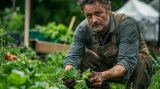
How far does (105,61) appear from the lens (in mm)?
6055

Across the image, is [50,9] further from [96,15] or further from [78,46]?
[96,15]

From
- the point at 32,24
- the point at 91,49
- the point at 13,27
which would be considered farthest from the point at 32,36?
the point at 32,24

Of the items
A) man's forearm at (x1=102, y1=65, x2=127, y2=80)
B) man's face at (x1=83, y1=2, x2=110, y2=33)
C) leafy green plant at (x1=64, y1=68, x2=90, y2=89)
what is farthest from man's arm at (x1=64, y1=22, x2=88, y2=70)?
leafy green plant at (x1=64, y1=68, x2=90, y2=89)

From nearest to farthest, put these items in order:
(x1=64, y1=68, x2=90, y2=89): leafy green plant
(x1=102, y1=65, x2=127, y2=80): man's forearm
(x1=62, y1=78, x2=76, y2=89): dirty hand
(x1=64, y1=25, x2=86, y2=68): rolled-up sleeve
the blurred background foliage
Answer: (x1=64, y1=68, x2=90, y2=89): leafy green plant → (x1=62, y1=78, x2=76, y2=89): dirty hand → (x1=102, y1=65, x2=127, y2=80): man's forearm → (x1=64, y1=25, x2=86, y2=68): rolled-up sleeve → the blurred background foliage

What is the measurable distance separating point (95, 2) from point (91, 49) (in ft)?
2.64

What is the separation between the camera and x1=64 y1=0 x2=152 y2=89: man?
5387mm

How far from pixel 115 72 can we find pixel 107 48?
2.18 ft

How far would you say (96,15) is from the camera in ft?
17.7

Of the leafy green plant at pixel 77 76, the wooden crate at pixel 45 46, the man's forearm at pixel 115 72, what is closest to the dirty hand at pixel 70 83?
the leafy green plant at pixel 77 76

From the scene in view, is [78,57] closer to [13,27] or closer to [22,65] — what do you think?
[22,65]

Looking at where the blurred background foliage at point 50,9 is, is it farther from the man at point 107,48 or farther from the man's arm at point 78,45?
the man's arm at point 78,45

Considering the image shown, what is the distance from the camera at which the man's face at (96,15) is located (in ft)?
17.7

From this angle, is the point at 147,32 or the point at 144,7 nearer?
the point at 147,32

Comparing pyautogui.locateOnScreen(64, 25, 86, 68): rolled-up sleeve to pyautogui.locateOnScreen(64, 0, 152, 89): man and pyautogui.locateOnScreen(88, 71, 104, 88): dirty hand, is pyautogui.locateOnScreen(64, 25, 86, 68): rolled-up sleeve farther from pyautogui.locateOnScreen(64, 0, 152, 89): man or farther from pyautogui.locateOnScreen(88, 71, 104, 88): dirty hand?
pyautogui.locateOnScreen(88, 71, 104, 88): dirty hand
